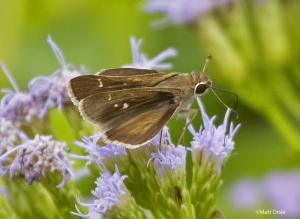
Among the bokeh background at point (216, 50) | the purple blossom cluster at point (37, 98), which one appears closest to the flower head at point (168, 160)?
the purple blossom cluster at point (37, 98)

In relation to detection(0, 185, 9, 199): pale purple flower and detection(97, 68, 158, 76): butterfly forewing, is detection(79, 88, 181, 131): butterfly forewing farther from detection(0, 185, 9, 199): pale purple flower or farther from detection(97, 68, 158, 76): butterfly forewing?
detection(0, 185, 9, 199): pale purple flower

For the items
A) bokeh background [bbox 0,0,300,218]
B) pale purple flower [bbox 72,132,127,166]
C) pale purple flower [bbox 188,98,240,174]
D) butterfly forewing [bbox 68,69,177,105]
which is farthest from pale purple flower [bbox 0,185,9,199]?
bokeh background [bbox 0,0,300,218]

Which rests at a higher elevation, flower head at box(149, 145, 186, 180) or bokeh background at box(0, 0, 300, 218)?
bokeh background at box(0, 0, 300, 218)

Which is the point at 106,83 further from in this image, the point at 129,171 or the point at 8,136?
the point at 8,136

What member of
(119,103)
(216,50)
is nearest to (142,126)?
(119,103)

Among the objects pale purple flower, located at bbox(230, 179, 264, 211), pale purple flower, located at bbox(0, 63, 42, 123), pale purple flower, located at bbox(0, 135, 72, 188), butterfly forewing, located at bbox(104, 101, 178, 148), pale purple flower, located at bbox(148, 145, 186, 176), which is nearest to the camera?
butterfly forewing, located at bbox(104, 101, 178, 148)

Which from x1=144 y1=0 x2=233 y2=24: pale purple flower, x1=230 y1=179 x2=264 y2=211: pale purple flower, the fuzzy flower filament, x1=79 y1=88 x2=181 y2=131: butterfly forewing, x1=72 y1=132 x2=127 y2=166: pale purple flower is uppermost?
x1=144 y1=0 x2=233 y2=24: pale purple flower

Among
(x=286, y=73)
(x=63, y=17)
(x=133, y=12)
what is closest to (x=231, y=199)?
(x=286, y=73)
